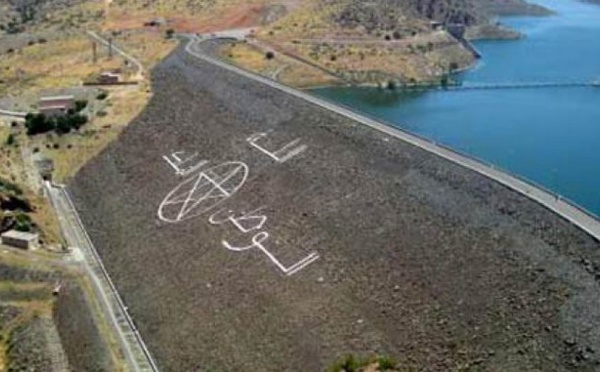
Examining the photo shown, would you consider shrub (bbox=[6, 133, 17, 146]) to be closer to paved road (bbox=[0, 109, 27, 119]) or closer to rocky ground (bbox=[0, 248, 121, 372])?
paved road (bbox=[0, 109, 27, 119])

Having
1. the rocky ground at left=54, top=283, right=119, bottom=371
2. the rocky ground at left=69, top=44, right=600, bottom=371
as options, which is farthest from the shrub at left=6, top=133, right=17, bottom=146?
the rocky ground at left=54, top=283, right=119, bottom=371

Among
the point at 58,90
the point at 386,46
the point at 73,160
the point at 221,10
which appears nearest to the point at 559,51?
the point at 386,46

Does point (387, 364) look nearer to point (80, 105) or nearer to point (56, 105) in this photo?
point (80, 105)

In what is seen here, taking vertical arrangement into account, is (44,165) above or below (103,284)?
below

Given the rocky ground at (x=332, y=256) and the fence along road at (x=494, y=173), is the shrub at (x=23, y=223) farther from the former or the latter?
the fence along road at (x=494, y=173)

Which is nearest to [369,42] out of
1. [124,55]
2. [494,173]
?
[124,55]

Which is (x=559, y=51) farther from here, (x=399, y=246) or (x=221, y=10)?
(x=399, y=246)
